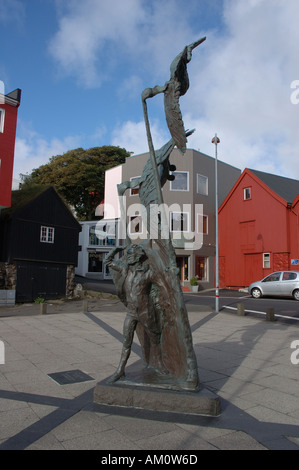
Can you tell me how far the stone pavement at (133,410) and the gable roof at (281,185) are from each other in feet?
64.7

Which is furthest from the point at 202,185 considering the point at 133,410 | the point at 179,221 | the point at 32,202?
the point at 133,410

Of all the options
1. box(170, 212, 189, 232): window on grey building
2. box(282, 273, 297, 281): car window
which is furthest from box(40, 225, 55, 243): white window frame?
box(282, 273, 297, 281): car window

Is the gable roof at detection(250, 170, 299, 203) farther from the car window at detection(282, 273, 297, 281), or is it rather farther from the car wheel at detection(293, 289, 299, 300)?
the car wheel at detection(293, 289, 299, 300)

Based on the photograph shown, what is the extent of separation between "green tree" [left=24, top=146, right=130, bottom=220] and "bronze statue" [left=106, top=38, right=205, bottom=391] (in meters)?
36.6

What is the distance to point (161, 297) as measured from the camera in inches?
189

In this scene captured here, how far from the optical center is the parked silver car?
739 inches

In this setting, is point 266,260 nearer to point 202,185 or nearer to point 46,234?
point 202,185

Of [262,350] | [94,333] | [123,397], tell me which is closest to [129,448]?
[123,397]

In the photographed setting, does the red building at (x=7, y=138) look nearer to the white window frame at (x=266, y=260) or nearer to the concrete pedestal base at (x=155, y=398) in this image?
the concrete pedestal base at (x=155, y=398)

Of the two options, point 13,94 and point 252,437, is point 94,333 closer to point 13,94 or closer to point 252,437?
point 252,437

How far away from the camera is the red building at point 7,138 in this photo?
65.9 feet

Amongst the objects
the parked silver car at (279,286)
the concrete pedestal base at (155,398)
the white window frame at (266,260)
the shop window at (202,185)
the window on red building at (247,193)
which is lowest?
the concrete pedestal base at (155,398)

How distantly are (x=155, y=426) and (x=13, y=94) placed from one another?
2144 centimetres

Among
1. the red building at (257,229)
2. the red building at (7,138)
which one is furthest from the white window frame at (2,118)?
the red building at (257,229)
